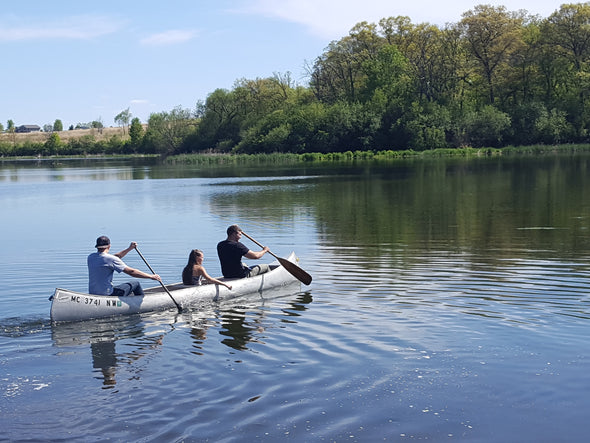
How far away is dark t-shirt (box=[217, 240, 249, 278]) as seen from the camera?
1530 cm

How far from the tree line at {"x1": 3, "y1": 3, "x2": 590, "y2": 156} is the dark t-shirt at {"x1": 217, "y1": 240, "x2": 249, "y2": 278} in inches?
2858

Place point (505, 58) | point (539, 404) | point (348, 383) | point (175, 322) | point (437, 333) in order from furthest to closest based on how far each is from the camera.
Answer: point (505, 58)
point (175, 322)
point (437, 333)
point (348, 383)
point (539, 404)

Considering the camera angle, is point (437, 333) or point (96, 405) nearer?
point (96, 405)

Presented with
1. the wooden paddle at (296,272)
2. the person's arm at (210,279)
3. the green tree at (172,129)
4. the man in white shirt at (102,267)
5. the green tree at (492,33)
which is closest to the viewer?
the man in white shirt at (102,267)

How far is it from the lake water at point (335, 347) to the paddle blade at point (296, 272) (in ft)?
1.37

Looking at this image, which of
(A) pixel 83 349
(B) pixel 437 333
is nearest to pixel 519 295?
(B) pixel 437 333

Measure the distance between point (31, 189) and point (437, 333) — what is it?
150 ft

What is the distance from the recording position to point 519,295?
535 inches

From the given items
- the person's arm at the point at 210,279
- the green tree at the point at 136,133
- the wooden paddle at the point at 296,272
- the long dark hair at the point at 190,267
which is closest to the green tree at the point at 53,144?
the green tree at the point at 136,133

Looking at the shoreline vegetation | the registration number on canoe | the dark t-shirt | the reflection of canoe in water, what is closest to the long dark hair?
the reflection of canoe in water

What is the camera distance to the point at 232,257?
15.3 metres

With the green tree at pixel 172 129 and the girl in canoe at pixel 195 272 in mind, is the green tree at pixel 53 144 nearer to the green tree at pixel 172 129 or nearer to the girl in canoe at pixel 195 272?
the green tree at pixel 172 129

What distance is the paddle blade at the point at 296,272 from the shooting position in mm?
15484

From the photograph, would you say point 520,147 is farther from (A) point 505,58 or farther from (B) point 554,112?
(A) point 505,58
